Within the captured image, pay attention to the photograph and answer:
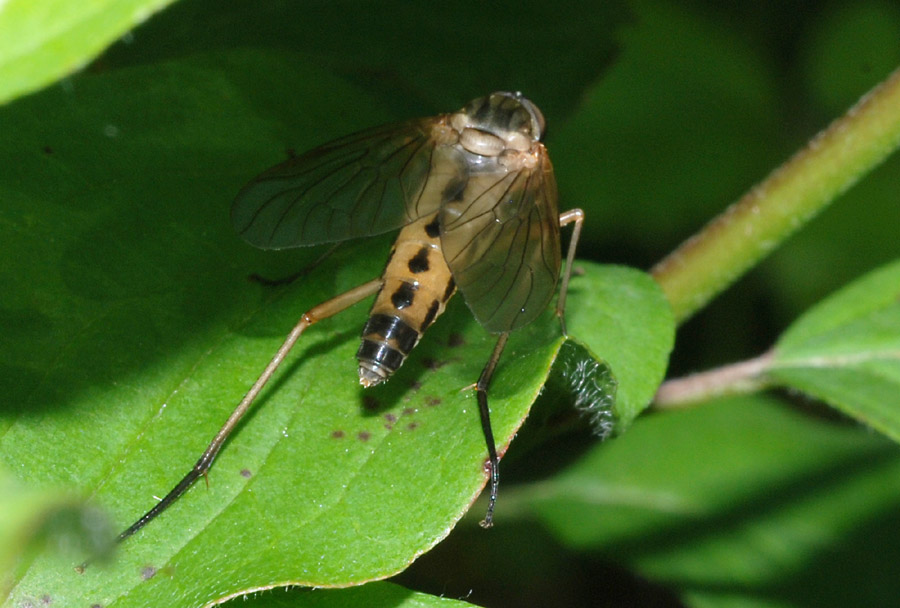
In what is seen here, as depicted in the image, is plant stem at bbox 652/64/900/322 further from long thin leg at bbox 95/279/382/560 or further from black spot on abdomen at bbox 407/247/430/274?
long thin leg at bbox 95/279/382/560

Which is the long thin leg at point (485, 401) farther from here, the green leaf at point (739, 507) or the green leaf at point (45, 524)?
the green leaf at point (45, 524)

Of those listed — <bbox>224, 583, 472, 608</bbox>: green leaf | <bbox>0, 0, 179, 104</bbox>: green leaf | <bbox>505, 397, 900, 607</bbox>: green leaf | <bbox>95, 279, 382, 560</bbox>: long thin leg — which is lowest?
<bbox>505, 397, 900, 607</bbox>: green leaf

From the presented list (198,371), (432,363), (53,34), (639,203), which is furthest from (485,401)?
(639,203)

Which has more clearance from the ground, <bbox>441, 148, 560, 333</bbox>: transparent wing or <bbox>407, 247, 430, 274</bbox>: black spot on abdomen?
<bbox>441, 148, 560, 333</bbox>: transparent wing

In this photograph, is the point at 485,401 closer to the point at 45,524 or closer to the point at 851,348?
the point at 851,348

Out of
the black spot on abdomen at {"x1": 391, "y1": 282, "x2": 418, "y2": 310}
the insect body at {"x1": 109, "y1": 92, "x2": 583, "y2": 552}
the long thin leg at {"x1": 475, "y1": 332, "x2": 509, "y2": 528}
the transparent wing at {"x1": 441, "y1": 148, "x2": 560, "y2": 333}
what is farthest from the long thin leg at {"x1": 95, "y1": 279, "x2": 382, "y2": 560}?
the long thin leg at {"x1": 475, "y1": 332, "x2": 509, "y2": 528}

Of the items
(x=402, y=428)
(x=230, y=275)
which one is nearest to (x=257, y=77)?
(x=230, y=275)
